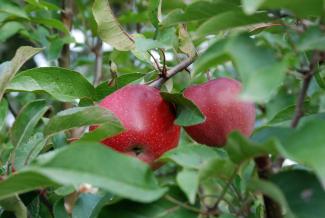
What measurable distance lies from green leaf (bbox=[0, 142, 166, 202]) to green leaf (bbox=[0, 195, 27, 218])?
0.15 m

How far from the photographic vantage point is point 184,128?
0.99 metres

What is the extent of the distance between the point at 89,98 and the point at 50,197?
0.18 m

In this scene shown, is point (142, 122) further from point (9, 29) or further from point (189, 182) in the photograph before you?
point (9, 29)

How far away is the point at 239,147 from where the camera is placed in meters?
0.66

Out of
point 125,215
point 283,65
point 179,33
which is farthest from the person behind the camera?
point 179,33

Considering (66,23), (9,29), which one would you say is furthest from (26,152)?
(66,23)

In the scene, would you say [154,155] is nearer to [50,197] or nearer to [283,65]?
[50,197]

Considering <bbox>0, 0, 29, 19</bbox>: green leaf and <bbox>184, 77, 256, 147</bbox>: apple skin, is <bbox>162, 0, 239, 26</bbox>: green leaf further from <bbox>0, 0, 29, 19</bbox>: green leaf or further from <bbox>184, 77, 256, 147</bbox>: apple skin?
<bbox>0, 0, 29, 19</bbox>: green leaf

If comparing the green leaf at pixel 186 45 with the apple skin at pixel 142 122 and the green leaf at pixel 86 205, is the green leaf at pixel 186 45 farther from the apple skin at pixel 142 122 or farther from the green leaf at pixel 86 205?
the green leaf at pixel 86 205

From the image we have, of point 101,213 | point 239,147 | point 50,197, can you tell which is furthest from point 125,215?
point 50,197

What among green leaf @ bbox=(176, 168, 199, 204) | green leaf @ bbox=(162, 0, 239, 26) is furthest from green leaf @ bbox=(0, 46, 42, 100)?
green leaf @ bbox=(176, 168, 199, 204)

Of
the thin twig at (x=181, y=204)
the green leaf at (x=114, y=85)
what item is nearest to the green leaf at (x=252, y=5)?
the thin twig at (x=181, y=204)

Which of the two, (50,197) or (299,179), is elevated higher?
(299,179)

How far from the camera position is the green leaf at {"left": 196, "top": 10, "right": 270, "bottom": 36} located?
0.68 meters
